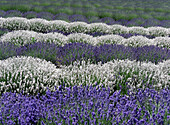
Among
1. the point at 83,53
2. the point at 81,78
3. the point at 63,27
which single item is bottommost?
the point at 81,78

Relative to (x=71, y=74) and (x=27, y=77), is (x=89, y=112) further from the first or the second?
(x=27, y=77)

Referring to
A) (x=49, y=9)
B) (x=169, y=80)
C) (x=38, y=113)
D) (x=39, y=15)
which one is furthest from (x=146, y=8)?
(x=38, y=113)

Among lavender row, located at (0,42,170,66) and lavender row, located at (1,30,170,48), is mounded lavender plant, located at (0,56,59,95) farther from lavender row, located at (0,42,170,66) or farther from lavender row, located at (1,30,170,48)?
lavender row, located at (1,30,170,48)

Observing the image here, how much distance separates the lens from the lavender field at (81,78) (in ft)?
8.13

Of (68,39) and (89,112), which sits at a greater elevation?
(68,39)

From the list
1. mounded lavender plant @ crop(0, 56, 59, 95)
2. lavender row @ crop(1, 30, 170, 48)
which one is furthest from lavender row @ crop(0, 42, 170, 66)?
mounded lavender plant @ crop(0, 56, 59, 95)

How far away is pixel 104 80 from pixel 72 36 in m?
3.30

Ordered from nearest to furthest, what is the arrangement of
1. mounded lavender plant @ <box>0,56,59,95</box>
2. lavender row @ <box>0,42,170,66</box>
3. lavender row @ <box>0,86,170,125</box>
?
1. lavender row @ <box>0,86,170,125</box>
2. mounded lavender plant @ <box>0,56,59,95</box>
3. lavender row @ <box>0,42,170,66</box>

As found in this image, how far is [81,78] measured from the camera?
12.4ft

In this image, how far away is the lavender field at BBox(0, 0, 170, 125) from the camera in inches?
97.6

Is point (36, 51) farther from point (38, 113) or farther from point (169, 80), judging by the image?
point (169, 80)

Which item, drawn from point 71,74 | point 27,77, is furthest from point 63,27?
point 27,77

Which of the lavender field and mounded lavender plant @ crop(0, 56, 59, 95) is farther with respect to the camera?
mounded lavender plant @ crop(0, 56, 59, 95)

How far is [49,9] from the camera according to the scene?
1385cm
